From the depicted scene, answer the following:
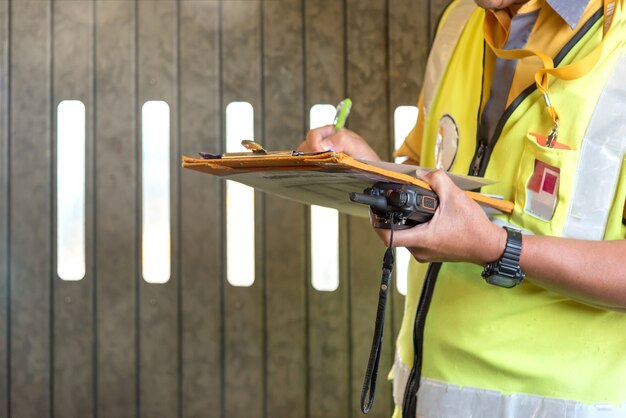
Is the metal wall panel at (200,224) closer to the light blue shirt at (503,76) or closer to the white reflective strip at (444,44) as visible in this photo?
the white reflective strip at (444,44)

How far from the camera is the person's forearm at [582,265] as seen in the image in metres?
1.04

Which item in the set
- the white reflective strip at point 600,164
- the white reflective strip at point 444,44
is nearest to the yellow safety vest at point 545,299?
the white reflective strip at point 600,164

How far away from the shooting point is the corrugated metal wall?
307cm

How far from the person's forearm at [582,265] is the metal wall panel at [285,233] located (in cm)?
206

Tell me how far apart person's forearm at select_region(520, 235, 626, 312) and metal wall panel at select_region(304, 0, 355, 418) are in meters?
2.03

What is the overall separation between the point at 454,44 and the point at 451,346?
1.94 feet

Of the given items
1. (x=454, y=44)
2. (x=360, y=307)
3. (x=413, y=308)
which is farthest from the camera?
(x=360, y=307)

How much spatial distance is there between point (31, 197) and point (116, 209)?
1.15 ft

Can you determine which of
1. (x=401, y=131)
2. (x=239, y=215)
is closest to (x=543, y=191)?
(x=401, y=131)

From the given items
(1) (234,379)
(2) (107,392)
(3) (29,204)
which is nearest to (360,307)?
(1) (234,379)

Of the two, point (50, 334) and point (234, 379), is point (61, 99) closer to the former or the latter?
point (50, 334)

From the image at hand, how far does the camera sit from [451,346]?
1.19 meters

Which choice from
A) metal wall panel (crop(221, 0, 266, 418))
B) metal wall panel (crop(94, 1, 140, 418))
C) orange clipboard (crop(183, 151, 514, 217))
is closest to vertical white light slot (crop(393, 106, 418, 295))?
metal wall panel (crop(221, 0, 266, 418))

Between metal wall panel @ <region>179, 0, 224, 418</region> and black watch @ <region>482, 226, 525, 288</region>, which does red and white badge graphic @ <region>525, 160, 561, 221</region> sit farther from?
metal wall panel @ <region>179, 0, 224, 418</region>
